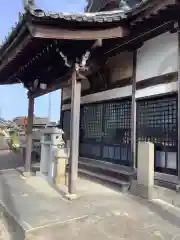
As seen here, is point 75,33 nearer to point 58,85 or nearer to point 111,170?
point 58,85

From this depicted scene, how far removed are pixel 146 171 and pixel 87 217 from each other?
1.85 m

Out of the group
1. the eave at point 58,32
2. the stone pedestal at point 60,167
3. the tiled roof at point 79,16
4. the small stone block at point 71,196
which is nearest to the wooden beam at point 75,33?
the eave at point 58,32

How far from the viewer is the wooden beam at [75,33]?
4.71 metres

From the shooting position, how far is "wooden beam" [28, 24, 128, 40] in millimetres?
4709

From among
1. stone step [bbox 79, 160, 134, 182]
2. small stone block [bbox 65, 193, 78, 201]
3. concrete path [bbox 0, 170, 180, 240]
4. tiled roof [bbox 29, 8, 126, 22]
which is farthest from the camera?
stone step [bbox 79, 160, 134, 182]

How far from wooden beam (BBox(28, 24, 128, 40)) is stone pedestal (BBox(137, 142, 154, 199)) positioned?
262 centimetres

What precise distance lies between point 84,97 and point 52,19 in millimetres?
4513

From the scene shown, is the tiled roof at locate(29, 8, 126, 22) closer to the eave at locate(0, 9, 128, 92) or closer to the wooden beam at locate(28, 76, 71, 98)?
the eave at locate(0, 9, 128, 92)

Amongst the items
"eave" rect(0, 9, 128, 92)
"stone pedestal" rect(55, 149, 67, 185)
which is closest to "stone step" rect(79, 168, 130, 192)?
"stone pedestal" rect(55, 149, 67, 185)

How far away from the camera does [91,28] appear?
202 inches

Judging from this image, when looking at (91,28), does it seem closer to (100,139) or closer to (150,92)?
(150,92)

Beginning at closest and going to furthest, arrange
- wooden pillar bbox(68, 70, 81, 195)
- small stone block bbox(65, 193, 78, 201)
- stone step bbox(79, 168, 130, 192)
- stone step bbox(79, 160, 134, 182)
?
1. small stone block bbox(65, 193, 78, 201)
2. wooden pillar bbox(68, 70, 81, 195)
3. stone step bbox(79, 168, 130, 192)
4. stone step bbox(79, 160, 134, 182)

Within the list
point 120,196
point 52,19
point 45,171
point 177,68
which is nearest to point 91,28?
point 52,19

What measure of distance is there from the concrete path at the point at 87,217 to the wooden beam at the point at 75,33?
11.4 feet
